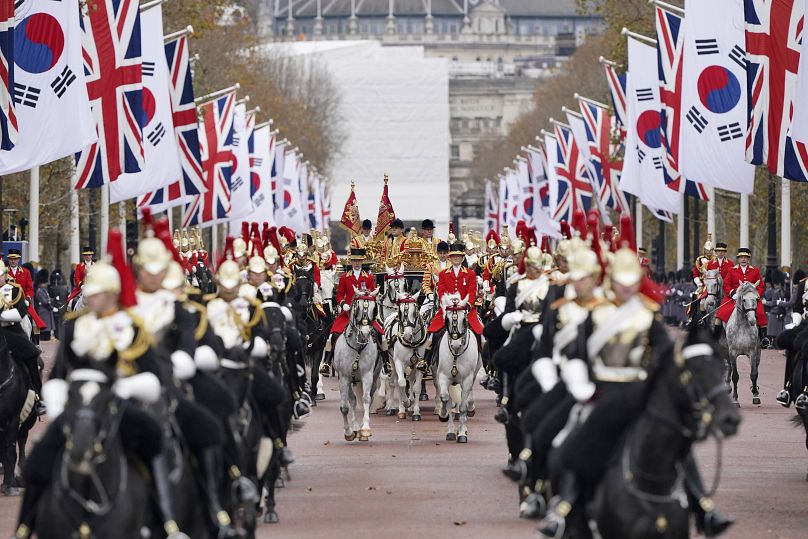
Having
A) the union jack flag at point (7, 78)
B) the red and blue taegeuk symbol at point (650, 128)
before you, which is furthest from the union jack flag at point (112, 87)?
the red and blue taegeuk symbol at point (650, 128)

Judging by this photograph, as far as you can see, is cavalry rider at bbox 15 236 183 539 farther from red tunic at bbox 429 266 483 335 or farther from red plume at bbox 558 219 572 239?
red tunic at bbox 429 266 483 335

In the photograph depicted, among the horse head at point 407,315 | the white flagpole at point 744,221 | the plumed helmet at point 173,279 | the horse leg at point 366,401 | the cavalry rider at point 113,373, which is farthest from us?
the white flagpole at point 744,221

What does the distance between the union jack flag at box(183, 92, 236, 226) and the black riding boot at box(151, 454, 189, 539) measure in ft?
113

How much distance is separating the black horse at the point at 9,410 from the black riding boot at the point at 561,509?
7.59 metres

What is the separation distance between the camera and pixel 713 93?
1473 inches

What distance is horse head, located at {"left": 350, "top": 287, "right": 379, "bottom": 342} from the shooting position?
2438 centimetres

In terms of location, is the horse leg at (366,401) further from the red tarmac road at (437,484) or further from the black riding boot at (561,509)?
the black riding boot at (561,509)

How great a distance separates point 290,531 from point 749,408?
1369 centimetres

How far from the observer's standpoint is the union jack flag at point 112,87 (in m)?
36.1

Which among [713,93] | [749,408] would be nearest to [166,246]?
[749,408]

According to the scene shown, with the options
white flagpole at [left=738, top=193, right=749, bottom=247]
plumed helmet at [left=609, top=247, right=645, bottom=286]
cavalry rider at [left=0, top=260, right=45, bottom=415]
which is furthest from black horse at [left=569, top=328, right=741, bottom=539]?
white flagpole at [left=738, top=193, right=749, bottom=247]

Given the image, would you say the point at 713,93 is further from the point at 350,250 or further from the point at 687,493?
the point at 687,493

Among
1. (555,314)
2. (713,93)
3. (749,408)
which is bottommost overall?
(749,408)

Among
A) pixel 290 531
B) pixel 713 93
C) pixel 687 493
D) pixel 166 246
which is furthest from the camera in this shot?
pixel 713 93
